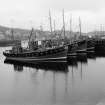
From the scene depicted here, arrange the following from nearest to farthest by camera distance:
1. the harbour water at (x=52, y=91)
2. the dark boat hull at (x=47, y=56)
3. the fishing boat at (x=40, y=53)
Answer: the harbour water at (x=52, y=91) < the dark boat hull at (x=47, y=56) < the fishing boat at (x=40, y=53)

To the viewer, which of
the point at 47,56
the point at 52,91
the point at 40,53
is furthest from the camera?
the point at 40,53

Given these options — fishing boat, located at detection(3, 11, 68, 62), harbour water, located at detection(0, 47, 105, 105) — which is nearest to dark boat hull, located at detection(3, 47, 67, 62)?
fishing boat, located at detection(3, 11, 68, 62)

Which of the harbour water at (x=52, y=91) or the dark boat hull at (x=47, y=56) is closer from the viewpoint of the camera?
the harbour water at (x=52, y=91)

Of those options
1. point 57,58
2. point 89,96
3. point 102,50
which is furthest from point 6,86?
point 102,50

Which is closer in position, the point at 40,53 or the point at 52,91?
the point at 52,91

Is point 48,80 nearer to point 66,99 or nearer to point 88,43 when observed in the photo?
point 66,99

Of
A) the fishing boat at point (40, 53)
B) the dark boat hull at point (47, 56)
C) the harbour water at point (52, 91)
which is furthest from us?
the fishing boat at point (40, 53)

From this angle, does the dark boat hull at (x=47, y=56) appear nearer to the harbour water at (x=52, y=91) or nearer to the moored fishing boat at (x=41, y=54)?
the moored fishing boat at (x=41, y=54)

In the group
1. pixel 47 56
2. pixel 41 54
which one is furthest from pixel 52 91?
pixel 41 54

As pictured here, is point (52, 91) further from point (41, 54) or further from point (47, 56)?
point (41, 54)

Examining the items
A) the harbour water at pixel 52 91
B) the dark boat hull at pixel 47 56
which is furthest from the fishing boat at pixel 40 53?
the harbour water at pixel 52 91

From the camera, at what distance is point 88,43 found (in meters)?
51.1

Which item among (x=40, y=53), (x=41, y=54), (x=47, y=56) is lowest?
(x=47, y=56)

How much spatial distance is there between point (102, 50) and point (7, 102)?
145 ft
